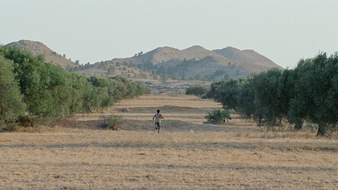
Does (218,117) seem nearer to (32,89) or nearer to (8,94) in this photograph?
(32,89)

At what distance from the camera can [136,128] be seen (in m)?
59.2

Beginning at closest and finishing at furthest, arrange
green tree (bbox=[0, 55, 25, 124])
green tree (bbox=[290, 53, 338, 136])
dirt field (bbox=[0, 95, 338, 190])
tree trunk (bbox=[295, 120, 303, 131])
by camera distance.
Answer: dirt field (bbox=[0, 95, 338, 190]), green tree (bbox=[290, 53, 338, 136]), green tree (bbox=[0, 55, 25, 124]), tree trunk (bbox=[295, 120, 303, 131])

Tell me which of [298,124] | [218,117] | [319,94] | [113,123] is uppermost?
[319,94]

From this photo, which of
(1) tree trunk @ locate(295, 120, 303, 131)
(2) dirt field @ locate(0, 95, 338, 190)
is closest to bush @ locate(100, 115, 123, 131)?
(1) tree trunk @ locate(295, 120, 303, 131)

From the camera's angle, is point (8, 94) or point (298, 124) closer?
point (8, 94)

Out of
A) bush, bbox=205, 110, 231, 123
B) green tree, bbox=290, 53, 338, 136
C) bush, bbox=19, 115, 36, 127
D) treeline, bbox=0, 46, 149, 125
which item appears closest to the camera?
green tree, bbox=290, 53, 338, 136

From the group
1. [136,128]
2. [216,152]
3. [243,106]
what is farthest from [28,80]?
[243,106]

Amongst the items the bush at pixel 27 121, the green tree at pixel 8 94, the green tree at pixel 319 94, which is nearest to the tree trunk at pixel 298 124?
the green tree at pixel 319 94

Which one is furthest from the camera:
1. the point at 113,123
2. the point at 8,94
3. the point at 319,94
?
the point at 113,123

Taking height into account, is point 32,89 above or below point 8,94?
above

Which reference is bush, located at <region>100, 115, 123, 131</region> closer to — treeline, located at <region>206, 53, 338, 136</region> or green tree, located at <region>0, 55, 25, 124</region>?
treeline, located at <region>206, 53, 338, 136</region>

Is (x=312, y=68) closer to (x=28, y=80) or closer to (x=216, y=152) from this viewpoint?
(x=216, y=152)

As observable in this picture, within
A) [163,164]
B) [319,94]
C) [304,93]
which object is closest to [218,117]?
[304,93]

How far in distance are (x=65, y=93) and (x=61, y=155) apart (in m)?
20.9
